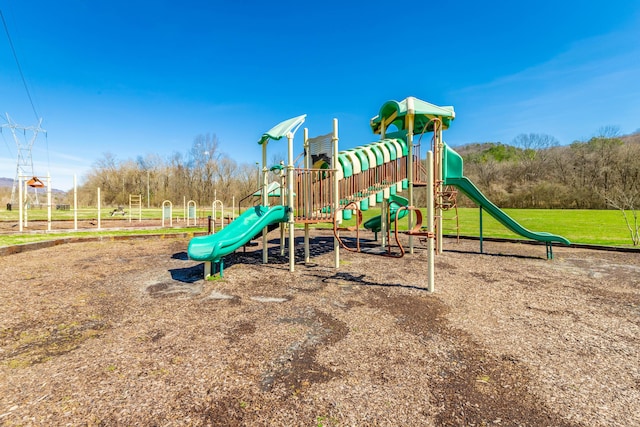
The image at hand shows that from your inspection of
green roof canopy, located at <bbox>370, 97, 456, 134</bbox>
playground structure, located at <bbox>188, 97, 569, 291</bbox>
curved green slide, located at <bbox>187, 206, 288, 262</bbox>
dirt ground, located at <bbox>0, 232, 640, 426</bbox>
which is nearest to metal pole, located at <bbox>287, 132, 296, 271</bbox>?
playground structure, located at <bbox>188, 97, 569, 291</bbox>

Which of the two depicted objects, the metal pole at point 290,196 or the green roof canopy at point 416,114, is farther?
the green roof canopy at point 416,114

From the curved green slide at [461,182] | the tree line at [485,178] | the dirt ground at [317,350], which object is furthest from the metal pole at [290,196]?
the tree line at [485,178]

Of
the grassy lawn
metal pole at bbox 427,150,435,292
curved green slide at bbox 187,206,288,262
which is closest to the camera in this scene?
metal pole at bbox 427,150,435,292

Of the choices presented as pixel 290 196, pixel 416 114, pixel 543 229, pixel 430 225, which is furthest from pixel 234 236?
pixel 543 229

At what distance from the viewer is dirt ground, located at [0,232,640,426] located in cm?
217

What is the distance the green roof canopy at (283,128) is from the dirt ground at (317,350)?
3.27 metres

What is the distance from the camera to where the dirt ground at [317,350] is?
217 centimetres

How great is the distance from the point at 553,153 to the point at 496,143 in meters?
21.8

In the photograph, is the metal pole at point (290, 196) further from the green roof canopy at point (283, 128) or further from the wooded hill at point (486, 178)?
the wooded hill at point (486, 178)

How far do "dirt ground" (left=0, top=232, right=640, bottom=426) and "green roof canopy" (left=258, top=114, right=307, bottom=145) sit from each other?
129 inches

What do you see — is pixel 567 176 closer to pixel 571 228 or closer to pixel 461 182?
pixel 571 228

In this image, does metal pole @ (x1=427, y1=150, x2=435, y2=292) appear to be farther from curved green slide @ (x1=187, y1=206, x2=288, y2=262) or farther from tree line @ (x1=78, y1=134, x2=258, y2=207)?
tree line @ (x1=78, y1=134, x2=258, y2=207)

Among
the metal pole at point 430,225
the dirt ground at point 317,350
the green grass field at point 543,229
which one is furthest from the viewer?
the green grass field at point 543,229

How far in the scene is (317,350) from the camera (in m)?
3.08
